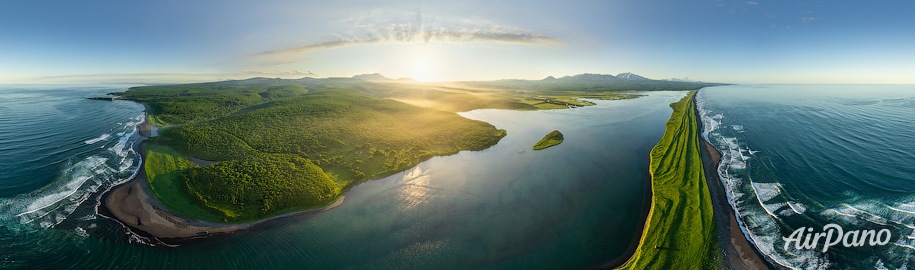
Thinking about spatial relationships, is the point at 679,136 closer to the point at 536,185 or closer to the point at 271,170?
the point at 536,185

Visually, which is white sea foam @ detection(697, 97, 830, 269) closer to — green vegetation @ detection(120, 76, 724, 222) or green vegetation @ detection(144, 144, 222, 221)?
green vegetation @ detection(120, 76, 724, 222)

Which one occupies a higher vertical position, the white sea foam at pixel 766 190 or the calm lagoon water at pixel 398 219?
the white sea foam at pixel 766 190

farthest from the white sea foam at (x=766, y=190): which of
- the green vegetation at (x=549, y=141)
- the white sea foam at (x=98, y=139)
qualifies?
the white sea foam at (x=98, y=139)

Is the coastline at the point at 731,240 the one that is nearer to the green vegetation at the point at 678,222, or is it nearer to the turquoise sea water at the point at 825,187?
the green vegetation at the point at 678,222

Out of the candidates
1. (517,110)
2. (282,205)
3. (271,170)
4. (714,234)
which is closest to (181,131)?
(271,170)

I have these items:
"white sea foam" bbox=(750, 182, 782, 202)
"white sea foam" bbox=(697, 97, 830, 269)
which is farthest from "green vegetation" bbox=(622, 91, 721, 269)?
"white sea foam" bbox=(750, 182, 782, 202)

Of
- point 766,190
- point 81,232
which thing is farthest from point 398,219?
point 766,190
